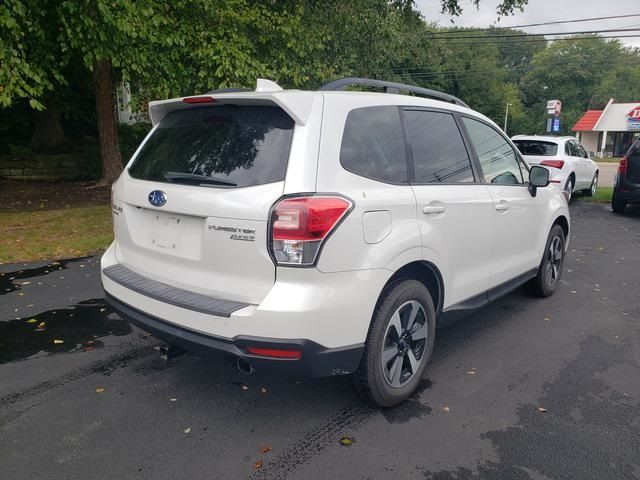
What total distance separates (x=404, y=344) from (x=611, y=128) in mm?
62601

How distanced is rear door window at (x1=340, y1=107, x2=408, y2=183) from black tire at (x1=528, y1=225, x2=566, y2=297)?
2637 mm

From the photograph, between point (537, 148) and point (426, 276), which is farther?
point (537, 148)

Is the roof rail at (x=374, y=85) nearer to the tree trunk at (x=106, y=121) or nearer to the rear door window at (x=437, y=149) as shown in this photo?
the rear door window at (x=437, y=149)

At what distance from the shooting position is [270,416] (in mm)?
3092

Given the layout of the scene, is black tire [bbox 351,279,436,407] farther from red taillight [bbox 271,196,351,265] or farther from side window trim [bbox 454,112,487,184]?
side window trim [bbox 454,112,487,184]

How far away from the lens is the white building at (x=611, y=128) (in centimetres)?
5485

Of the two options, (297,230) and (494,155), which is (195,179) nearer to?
(297,230)

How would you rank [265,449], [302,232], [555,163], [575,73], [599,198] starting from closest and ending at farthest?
[302,232]
[265,449]
[555,163]
[599,198]
[575,73]

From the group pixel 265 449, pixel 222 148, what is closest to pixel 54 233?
pixel 222 148

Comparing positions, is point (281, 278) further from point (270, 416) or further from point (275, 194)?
point (270, 416)

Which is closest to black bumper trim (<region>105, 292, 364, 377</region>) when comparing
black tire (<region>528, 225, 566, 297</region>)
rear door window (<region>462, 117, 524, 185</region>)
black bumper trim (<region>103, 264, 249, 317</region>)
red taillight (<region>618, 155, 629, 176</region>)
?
black bumper trim (<region>103, 264, 249, 317</region>)

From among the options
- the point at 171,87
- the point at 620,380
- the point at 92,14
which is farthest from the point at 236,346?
the point at 171,87

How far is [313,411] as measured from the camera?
10.4ft

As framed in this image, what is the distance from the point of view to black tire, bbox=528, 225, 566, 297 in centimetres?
525
